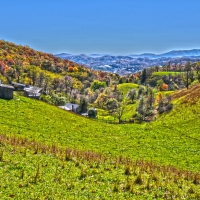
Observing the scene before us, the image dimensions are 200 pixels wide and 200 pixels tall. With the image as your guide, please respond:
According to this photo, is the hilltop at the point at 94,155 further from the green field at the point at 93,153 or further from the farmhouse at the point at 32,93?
the farmhouse at the point at 32,93

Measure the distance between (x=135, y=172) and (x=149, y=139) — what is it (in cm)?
3112

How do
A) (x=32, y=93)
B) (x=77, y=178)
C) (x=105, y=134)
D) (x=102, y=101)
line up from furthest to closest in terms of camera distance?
(x=102, y=101)
(x=32, y=93)
(x=105, y=134)
(x=77, y=178)

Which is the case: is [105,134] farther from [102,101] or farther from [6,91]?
[102,101]

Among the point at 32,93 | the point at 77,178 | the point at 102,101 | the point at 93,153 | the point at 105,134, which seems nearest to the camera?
the point at 77,178

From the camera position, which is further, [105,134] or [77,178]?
[105,134]

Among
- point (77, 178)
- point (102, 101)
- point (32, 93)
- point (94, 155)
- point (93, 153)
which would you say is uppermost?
point (32, 93)

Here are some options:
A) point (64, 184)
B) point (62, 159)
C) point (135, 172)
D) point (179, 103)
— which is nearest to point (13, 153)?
point (62, 159)

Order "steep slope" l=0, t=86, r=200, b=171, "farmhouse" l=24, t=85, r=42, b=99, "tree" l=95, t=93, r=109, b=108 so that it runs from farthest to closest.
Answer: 1. "tree" l=95, t=93, r=109, b=108
2. "farmhouse" l=24, t=85, r=42, b=99
3. "steep slope" l=0, t=86, r=200, b=171

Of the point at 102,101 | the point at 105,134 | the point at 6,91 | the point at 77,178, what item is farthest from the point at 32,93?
the point at 77,178

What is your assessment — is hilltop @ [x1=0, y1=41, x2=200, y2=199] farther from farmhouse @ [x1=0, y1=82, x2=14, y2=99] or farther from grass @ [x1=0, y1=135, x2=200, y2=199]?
farmhouse @ [x1=0, y1=82, x2=14, y2=99]

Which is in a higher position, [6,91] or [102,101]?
[6,91]

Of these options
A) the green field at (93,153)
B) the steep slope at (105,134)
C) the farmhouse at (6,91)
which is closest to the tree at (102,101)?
the green field at (93,153)

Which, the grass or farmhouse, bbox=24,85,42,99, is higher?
farmhouse, bbox=24,85,42,99

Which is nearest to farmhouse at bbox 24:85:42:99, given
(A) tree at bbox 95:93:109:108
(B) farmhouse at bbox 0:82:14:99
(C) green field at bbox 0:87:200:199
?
(B) farmhouse at bbox 0:82:14:99
